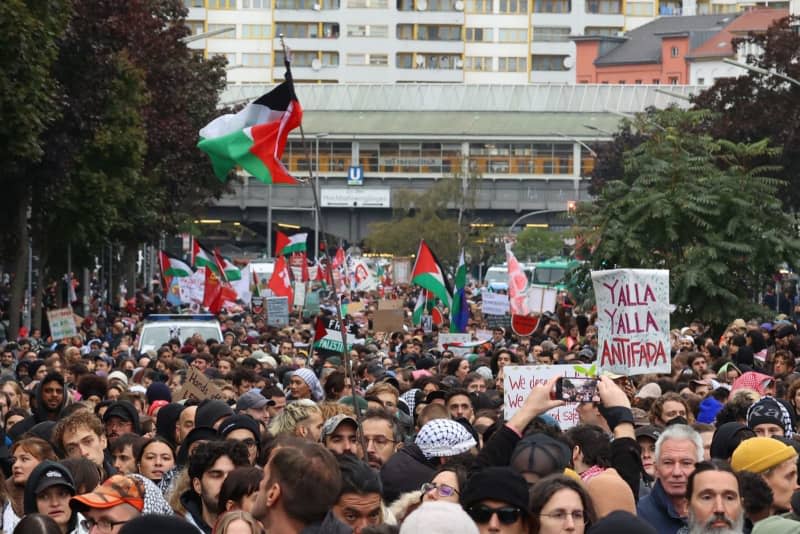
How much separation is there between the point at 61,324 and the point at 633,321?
17.9 metres

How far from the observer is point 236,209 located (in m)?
115

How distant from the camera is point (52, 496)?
362 inches

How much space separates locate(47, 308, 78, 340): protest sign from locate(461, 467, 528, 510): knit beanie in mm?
23628

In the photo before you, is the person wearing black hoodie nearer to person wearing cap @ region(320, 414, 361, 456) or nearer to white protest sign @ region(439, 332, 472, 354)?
person wearing cap @ region(320, 414, 361, 456)

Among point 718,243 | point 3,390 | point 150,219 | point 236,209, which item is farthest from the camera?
point 236,209

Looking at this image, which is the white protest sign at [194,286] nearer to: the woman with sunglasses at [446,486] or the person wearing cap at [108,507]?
the woman with sunglasses at [446,486]

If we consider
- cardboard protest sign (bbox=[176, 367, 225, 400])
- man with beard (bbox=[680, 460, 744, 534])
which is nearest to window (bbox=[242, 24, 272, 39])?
cardboard protest sign (bbox=[176, 367, 225, 400])

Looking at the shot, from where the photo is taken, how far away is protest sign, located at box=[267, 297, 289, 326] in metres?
39.8

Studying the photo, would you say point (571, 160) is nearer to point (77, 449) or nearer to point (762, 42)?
point (762, 42)

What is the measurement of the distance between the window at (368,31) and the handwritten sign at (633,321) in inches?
5466

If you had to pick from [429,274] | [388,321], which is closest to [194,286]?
[388,321]

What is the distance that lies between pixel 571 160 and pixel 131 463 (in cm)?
11079

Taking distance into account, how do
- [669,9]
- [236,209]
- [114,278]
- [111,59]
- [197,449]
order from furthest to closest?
[669,9]
[236,209]
[114,278]
[111,59]
[197,449]

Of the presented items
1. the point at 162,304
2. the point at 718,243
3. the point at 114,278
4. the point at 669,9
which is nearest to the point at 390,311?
the point at 718,243
